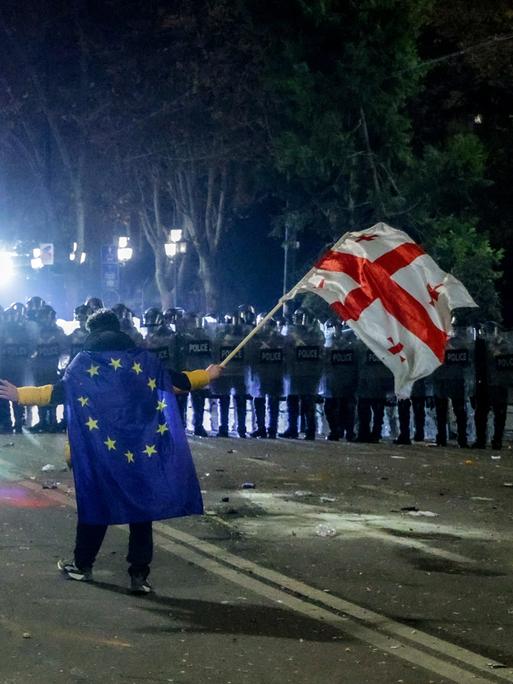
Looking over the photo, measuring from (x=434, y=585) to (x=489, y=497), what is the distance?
4847 millimetres

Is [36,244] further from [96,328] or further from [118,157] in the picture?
[96,328]

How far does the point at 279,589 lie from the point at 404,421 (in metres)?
10.6

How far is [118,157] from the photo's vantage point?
46156mm

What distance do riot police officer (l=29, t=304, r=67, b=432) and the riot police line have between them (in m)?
0.01

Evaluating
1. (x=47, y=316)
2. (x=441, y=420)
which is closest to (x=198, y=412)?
(x=47, y=316)

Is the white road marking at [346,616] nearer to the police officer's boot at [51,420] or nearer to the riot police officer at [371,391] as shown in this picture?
the riot police officer at [371,391]

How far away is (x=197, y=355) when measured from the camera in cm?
1980

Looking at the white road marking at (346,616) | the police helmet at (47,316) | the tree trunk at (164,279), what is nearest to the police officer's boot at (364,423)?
the police helmet at (47,316)

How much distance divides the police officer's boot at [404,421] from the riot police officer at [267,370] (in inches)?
71.2

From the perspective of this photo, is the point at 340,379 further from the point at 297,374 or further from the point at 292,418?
the point at 292,418

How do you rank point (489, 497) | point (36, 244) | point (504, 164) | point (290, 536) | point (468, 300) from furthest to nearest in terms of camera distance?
point (36, 244)
point (504, 164)
point (489, 497)
point (290, 536)
point (468, 300)

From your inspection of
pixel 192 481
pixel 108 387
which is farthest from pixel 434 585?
pixel 108 387

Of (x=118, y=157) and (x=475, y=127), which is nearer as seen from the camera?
(x=475, y=127)

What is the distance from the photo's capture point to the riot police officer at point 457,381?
19.1 metres
